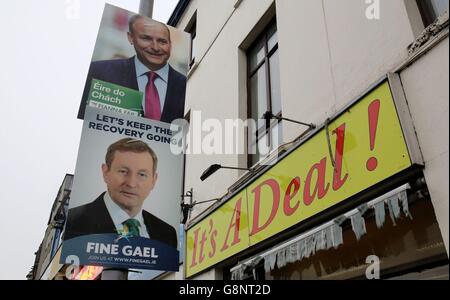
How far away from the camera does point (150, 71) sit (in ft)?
21.4

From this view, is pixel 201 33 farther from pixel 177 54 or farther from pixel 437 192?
pixel 437 192

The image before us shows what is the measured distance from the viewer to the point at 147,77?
6477 millimetres

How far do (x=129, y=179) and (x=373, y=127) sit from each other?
131 inches

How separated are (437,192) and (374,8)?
230cm

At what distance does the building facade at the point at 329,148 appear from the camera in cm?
369

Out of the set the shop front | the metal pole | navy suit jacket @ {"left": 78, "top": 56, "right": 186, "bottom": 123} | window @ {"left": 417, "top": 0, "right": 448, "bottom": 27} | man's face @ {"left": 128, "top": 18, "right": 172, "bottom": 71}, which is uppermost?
the metal pole

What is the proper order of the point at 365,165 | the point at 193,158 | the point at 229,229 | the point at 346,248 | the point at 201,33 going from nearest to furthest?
the point at 365,165
the point at 346,248
the point at 229,229
the point at 193,158
the point at 201,33

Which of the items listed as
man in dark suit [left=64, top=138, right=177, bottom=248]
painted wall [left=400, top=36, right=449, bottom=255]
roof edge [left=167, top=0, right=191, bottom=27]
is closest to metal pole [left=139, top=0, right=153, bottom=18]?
man in dark suit [left=64, top=138, right=177, bottom=248]

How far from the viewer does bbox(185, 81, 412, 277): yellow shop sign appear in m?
3.89

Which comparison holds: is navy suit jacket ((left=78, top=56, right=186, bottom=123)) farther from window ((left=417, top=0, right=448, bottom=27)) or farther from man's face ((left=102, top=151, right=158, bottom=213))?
window ((left=417, top=0, right=448, bottom=27))

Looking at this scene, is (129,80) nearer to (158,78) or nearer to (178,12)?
(158,78)

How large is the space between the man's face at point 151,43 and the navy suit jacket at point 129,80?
8.4 inches

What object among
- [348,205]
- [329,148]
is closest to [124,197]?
[329,148]
